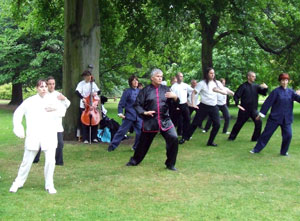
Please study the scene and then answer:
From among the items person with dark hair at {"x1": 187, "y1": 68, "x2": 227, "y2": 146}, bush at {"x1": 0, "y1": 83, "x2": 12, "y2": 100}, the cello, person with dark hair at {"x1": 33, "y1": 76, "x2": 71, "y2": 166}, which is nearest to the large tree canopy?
the cello

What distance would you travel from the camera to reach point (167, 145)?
27.7 feet

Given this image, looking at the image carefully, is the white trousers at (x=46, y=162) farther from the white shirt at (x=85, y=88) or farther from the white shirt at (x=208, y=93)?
the white shirt at (x=208, y=93)

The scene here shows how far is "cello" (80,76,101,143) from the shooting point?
11984 mm

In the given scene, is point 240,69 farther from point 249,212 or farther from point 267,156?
point 249,212

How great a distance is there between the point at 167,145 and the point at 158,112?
68 cm

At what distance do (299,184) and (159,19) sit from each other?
10.8m

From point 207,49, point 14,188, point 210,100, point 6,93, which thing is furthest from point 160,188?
point 6,93

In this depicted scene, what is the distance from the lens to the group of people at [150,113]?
265 inches

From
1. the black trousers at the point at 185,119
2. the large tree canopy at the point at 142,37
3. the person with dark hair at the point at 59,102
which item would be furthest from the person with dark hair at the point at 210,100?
the person with dark hair at the point at 59,102

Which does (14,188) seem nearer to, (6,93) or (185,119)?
(185,119)

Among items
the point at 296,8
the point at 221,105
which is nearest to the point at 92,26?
the point at 221,105

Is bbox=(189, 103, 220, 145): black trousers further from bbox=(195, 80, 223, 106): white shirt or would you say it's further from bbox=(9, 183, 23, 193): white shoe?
Answer: bbox=(9, 183, 23, 193): white shoe

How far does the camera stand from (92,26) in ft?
42.1

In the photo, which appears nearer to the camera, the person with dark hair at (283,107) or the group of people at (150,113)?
the group of people at (150,113)
